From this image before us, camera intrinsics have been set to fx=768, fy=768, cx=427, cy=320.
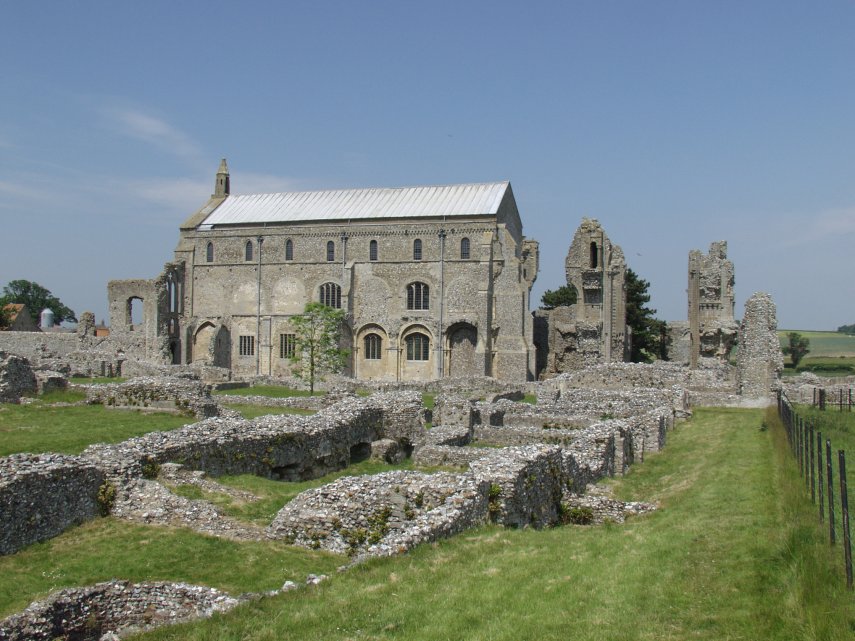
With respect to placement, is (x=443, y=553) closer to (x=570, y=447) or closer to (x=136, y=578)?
(x=136, y=578)

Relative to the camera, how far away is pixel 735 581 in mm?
8648

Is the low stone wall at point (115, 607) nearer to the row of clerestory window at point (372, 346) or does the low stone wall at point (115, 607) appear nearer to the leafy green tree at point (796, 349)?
the row of clerestory window at point (372, 346)

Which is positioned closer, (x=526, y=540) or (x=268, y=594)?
(x=268, y=594)

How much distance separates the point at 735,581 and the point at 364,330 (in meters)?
50.4

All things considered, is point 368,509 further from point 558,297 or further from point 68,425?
point 558,297

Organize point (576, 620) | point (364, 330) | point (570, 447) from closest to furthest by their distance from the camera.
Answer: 1. point (576, 620)
2. point (570, 447)
3. point (364, 330)

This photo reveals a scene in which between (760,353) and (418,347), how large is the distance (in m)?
27.3

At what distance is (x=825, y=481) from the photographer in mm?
13172

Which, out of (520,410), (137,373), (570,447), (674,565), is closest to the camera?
(674,565)

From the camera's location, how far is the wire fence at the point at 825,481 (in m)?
8.09

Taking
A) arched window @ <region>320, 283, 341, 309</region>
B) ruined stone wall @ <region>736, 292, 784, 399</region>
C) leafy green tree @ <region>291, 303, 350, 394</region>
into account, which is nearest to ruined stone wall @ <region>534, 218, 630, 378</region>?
ruined stone wall @ <region>736, 292, 784, 399</region>

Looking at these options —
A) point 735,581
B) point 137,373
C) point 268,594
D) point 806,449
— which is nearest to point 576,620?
point 735,581

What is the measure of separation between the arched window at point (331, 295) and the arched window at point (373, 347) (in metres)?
3.78

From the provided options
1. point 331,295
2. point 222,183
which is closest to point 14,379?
point 331,295
